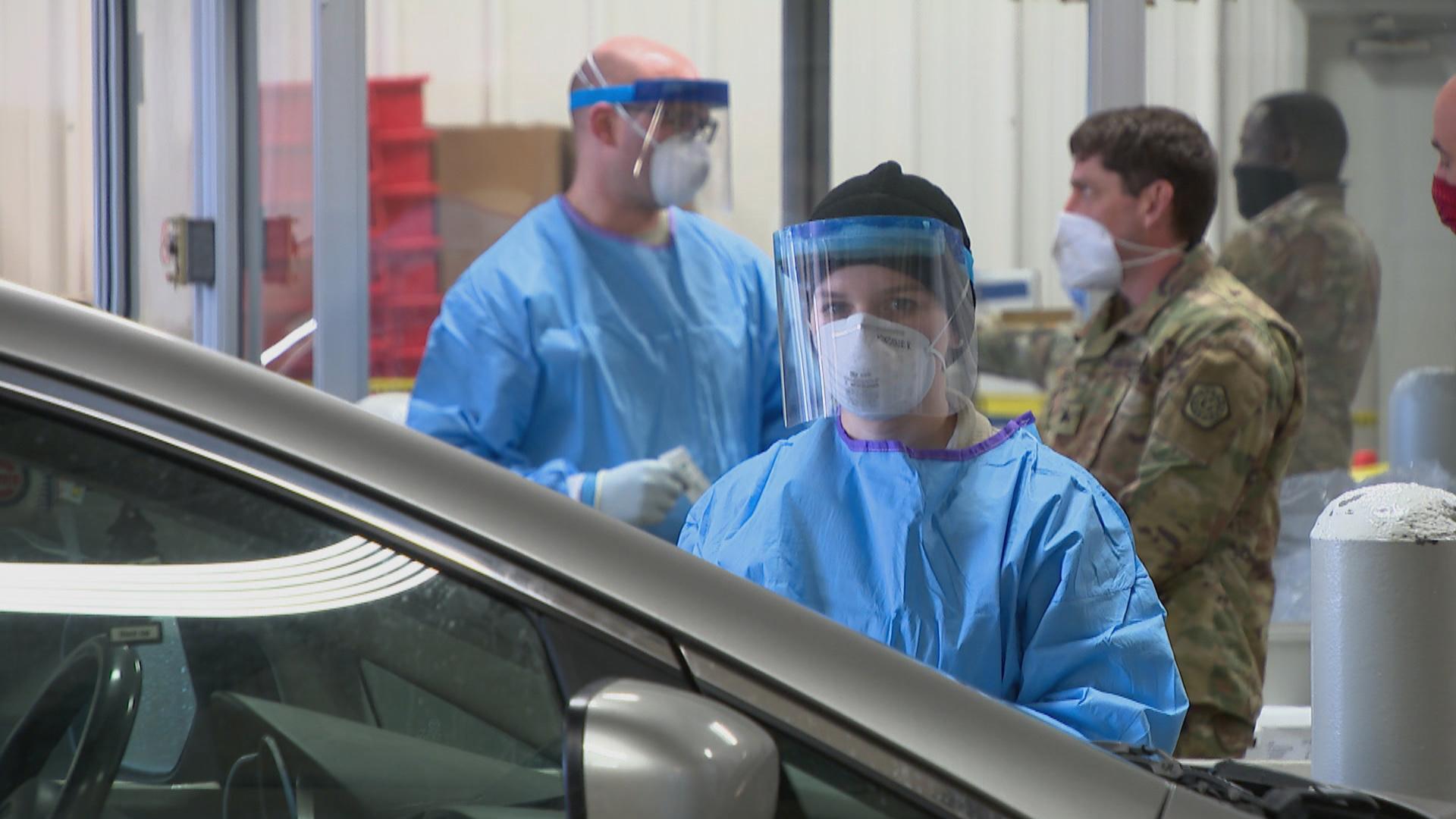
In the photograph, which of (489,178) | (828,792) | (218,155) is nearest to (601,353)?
(489,178)

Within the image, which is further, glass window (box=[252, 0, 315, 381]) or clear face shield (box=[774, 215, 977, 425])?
glass window (box=[252, 0, 315, 381])

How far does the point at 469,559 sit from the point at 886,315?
822 millimetres

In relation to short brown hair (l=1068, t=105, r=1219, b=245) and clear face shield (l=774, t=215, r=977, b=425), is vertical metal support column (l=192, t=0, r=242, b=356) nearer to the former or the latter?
short brown hair (l=1068, t=105, r=1219, b=245)

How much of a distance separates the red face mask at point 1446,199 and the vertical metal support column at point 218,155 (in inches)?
105

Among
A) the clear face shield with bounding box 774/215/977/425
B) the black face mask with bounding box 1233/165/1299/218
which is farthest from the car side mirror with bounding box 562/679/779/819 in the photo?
the black face mask with bounding box 1233/165/1299/218

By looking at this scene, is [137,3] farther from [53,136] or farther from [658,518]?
[658,518]

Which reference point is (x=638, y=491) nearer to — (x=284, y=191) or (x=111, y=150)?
(x=284, y=191)

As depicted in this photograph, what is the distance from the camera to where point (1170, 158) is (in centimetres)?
300

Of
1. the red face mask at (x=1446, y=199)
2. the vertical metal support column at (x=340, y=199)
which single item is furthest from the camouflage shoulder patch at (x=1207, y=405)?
the vertical metal support column at (x=340, y=199)

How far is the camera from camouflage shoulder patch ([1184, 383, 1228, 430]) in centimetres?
265

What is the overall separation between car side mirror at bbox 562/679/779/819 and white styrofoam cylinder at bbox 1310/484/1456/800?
0.93 metres

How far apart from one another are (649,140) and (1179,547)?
1.27 m

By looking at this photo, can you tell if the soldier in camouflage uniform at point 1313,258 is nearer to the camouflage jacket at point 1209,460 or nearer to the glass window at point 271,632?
the camouflage jacket at point 1209,460

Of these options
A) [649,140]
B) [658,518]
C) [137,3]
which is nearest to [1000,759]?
[658,518]
